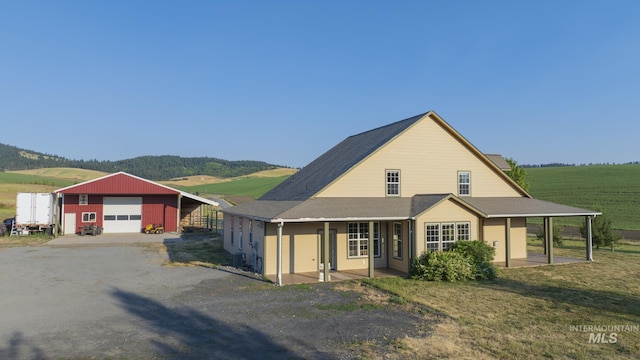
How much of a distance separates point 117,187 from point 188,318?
27.8m

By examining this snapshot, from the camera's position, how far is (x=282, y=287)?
15773 mm

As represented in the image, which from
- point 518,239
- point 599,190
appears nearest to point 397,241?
point 518,239

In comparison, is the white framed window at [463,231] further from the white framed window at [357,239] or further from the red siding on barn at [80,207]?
the red siding on barn at [80,207]

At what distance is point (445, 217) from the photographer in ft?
62.4

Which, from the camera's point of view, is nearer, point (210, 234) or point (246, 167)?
point (210, 234)

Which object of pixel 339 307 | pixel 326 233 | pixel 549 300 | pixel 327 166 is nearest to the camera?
pixel 339 307

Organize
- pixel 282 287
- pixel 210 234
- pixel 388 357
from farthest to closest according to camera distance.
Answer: pixel 210 234
pixel 282 287
pixel 388 357

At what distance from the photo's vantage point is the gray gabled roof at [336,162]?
68.9 feet

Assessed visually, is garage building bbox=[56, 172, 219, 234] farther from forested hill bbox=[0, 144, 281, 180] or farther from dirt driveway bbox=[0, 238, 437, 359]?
forested hill bbox=[0, 144, 281, 180]

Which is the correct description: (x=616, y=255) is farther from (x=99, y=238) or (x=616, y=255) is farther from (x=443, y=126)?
(x=99, y=238)

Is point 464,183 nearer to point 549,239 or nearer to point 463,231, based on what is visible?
point 463,231

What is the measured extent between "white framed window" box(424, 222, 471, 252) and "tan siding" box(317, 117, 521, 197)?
2.71m

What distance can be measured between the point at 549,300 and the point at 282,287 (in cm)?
930

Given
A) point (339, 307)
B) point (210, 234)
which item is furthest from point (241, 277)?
point (210, 234)
